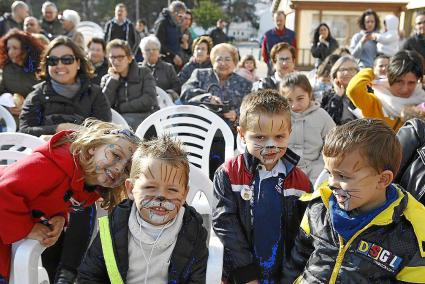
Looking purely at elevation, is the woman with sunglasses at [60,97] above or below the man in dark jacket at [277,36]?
below

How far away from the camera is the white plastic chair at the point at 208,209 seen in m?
1.96

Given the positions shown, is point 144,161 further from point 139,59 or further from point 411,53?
point 139,59

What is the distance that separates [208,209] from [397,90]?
1.64 metres

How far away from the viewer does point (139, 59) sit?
8539 mm

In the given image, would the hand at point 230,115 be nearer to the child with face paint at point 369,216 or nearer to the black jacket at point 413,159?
the black jacket at point 413,159

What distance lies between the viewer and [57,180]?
2.16 metres

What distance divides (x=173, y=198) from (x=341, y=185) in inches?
26.6

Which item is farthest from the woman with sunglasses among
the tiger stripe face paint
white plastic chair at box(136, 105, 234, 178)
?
the tiger stripe face paint

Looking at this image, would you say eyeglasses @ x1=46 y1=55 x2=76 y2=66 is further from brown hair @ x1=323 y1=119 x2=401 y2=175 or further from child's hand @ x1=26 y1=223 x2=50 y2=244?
brown hair @ x1=323 y1=119 x2=401 y2=175

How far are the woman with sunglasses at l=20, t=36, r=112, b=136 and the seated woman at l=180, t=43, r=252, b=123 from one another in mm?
1249

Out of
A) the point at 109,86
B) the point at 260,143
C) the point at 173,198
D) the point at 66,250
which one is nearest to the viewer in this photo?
the point at 173,198

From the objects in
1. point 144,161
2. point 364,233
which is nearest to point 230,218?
point 144,161

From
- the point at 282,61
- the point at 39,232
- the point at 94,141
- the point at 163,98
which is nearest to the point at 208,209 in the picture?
the point at 94,141

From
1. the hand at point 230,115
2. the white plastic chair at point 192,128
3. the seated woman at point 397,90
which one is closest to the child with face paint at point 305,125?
the seated woman at point 397,90
